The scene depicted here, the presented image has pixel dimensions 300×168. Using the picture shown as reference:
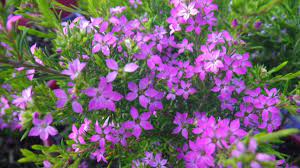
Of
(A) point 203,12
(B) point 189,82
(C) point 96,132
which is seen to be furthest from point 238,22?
(C) point 96,132

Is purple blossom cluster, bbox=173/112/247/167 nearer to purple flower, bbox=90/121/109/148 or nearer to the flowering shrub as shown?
the flowering shrub

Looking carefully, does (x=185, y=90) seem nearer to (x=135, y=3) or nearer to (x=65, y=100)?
(x=65, y=100)

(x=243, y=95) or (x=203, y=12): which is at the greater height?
(x=203, y=12)

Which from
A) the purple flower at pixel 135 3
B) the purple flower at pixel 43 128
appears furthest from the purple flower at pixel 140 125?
the purple flower at pixel 135 3

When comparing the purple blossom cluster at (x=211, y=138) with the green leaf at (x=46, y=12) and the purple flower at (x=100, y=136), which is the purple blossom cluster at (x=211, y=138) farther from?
the green leaf at (x=46, y=12)

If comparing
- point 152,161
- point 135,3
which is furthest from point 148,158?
point 135,3

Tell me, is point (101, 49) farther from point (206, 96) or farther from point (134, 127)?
point (206, 96)

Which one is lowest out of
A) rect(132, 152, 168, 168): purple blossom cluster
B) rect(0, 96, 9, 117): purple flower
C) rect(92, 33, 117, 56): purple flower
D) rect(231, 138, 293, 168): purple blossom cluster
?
rect(132, 152, 168, 168): purple blossom cluster

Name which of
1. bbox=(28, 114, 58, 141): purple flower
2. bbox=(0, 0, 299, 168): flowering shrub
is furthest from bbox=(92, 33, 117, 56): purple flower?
bbox=(28, 114, 58, 141): purple flower
